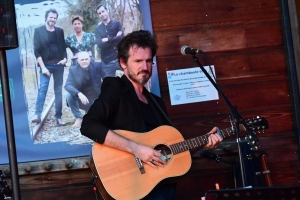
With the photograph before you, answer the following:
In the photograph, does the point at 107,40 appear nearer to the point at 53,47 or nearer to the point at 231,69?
the point at 53,47

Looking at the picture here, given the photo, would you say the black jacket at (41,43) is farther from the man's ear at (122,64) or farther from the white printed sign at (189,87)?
the white printed sign at (189,87)

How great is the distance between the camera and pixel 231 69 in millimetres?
5215

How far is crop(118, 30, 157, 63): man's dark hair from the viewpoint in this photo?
4578mm

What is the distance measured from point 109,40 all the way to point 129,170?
1362mm

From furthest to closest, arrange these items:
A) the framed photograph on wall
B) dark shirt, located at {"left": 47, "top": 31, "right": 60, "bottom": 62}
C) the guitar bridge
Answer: dark shirt, located at {"left": 47, "top": 31, "right": 60, "bottom": 62}
the framed photograph on wall
the guitar bridge

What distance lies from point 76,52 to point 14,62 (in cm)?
54

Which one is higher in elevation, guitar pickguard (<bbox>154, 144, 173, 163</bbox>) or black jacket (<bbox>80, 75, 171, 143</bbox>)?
black jacket (<bbox>80, 75, 171, 143</bbox>)

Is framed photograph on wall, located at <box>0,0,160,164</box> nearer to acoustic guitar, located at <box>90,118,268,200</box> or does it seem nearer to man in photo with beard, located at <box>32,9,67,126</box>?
man in photo with beard, located at <box>32,9,67,126</box>

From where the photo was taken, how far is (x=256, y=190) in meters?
2.75

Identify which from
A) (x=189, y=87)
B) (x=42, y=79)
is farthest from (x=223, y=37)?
(x=42, y=79)

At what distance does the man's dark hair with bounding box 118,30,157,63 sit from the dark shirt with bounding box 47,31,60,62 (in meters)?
0.62

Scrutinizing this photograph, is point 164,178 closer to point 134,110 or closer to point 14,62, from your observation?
point 134,110

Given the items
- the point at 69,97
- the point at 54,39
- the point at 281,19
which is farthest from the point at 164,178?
the point at 281,19

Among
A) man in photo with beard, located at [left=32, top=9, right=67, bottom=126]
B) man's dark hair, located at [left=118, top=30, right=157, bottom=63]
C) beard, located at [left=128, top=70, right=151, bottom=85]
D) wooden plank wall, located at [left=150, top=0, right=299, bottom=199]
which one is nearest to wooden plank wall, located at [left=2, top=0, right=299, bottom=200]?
wooden plank wall, located at [left=150, top=0, right=299, bottom=199]
